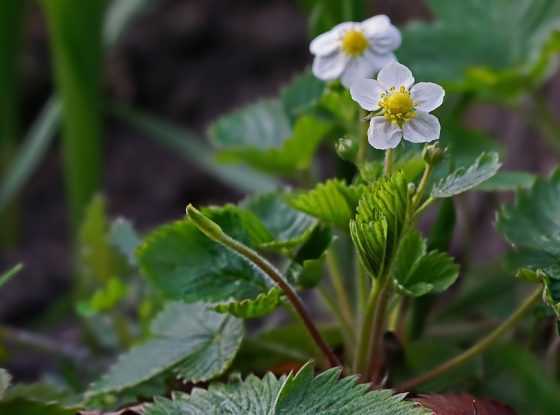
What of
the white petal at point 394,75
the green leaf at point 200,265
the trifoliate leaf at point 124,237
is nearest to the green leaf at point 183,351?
the green leaf at point 200,265

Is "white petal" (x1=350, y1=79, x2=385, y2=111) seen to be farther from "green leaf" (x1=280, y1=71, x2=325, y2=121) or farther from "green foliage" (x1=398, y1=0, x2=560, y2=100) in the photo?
"green foliage" (x1=398, y1=0, x2=560, y2=100)

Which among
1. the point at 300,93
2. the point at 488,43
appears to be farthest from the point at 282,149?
the point at 488,43

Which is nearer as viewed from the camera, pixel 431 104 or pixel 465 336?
pixel 431 104

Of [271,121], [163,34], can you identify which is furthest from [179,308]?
[163,34]

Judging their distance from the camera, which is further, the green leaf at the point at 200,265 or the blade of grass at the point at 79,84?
the blade of grass at the point at 79,84

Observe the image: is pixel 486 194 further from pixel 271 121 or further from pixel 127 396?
pixel 127 396

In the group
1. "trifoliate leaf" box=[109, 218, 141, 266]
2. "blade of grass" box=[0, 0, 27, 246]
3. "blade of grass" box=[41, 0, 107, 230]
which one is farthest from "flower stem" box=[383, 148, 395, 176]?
"blade of grass" box=[0, 0, 27, 246]

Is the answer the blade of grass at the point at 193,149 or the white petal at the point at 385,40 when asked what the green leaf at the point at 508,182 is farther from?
the blade of grass at the point at 193,149
